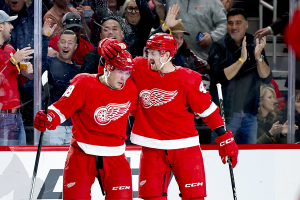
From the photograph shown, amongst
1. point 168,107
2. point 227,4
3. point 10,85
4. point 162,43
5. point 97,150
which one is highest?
point 227,4

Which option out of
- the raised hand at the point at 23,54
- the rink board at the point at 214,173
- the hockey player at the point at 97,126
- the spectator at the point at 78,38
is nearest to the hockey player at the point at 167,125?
the hockey player at the point at 97,126

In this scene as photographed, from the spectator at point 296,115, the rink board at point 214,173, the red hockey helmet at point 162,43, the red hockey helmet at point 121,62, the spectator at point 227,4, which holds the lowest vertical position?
the rink board at point 214,173

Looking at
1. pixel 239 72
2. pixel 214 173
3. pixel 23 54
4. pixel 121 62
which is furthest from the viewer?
pixel 239 72

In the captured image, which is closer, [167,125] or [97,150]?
[97,150]

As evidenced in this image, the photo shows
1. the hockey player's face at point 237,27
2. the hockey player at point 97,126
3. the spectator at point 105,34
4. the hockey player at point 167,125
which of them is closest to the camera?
the hockey player at point 97,126

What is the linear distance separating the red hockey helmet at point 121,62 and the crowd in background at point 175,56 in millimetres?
1243

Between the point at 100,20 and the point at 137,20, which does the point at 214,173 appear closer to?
the point at 137,20

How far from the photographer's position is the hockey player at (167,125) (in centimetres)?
220

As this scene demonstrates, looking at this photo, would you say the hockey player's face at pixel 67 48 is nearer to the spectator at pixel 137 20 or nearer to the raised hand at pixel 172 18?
the spectator at pixel 137 20

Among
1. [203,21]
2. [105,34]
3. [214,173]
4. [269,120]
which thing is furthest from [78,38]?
[269,120]

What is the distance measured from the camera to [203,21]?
3.39 metres

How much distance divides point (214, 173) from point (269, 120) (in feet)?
3.08

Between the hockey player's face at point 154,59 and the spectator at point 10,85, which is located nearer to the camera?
the hockey player's face at point 154,59

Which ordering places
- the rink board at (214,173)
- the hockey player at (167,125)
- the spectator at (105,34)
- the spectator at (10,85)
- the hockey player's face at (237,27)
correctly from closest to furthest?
the hockey player at (167,125), the rink board at (214,173), the spectator at (10,85), the spectator at (105,34), the hockey player's face at (237,27)
